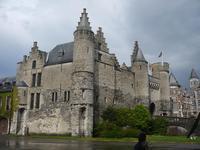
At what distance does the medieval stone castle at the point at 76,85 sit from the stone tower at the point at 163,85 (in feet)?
20.9

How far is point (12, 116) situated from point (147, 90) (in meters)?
28.2

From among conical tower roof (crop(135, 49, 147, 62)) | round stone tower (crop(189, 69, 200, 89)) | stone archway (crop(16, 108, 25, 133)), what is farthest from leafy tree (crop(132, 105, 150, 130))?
round stone tower (crop(189, 69, 200, 89))

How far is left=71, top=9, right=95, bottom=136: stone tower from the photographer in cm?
4844

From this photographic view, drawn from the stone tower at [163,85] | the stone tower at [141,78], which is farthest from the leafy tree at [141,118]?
the stone tower at [163,85]

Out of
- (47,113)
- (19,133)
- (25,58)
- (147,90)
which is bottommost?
(19,133)

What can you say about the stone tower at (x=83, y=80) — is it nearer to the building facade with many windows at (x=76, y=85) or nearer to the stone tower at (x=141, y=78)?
the building facade with many windows at (x=76, y=85)

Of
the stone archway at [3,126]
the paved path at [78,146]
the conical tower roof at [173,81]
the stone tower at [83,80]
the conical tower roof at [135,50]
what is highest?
the conical tower roof at [135,50]

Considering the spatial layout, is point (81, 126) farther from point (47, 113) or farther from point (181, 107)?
point (181, 107)

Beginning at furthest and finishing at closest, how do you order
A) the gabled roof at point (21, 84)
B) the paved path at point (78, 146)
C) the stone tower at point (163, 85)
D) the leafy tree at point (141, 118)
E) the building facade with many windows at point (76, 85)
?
the stone tower at point (163, 85)
the gabled roof at point (21, 84)
the leafy tree at point (141, 118)
the building facade with many windows at point (76, 85)
the paved path at point (78, 146)

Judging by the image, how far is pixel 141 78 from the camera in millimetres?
65188

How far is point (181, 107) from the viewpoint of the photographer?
358ft

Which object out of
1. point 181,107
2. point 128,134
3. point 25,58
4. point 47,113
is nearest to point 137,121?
point 128,134

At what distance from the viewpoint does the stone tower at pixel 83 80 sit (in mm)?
48438

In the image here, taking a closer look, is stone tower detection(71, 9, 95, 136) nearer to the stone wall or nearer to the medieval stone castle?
the medieval stone castle
